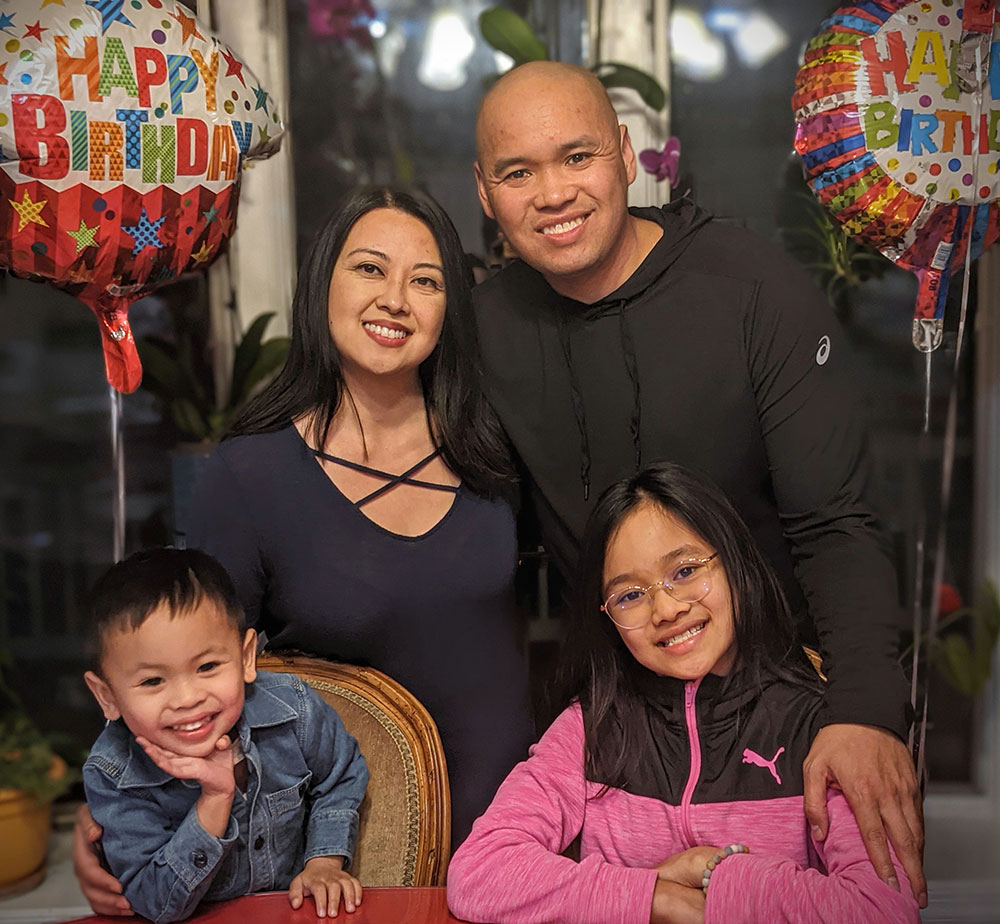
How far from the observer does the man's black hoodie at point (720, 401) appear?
143cm

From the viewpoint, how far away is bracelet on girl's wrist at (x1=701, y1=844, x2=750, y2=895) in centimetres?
124

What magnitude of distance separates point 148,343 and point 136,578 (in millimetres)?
630

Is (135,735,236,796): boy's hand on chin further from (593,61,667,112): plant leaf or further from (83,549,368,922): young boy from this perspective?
(593,61,667,112): plant leaf

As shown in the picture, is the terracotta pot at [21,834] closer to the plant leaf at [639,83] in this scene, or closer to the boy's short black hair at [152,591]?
the boy's short black hair at [152,591]

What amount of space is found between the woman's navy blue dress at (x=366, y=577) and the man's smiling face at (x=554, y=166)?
38 cm

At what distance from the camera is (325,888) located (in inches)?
51.7

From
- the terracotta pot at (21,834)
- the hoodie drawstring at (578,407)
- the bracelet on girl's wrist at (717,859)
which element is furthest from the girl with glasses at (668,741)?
the terracotta pot at (21,834)

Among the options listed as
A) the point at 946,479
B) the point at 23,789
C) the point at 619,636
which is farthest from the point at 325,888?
the point at 946,479

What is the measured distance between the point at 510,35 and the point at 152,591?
1.02 meters

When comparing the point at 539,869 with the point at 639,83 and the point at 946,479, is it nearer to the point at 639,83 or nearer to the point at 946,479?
the point at 946,479

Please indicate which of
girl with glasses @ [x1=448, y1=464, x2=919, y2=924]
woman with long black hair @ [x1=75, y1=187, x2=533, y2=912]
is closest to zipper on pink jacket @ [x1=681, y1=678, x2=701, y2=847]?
girl with glasses @ [x1=448, y1=464, x2=919, y2=924]

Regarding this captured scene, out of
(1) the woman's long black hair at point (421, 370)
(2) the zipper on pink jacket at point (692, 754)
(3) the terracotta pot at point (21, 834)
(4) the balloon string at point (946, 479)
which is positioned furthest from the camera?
(3) the terracotta pot at point (21, 834)

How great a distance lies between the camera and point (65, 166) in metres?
1.34

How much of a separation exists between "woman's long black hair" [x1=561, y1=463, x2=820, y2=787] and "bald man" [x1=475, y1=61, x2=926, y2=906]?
78 millimetres
